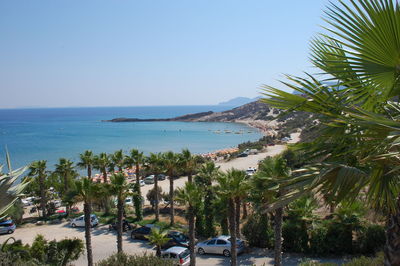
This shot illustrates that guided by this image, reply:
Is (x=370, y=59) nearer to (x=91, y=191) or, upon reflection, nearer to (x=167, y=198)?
(x=91, y=191)

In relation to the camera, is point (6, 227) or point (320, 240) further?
point (6, 227)

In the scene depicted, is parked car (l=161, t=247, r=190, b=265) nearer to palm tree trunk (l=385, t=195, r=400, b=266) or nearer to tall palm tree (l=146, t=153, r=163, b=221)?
tall palm tree (l=146, t=153, r=163, b=221)

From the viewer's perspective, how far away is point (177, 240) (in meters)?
21.6

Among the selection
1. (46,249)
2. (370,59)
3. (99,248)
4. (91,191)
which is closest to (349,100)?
(370,59)

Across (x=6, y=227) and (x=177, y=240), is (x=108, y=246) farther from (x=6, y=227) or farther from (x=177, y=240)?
(x=6, y=227)

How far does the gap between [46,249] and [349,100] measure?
18.7 metres

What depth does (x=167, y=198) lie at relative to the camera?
3422 cm

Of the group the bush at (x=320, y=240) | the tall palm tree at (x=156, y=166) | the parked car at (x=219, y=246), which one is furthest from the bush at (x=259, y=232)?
the tall palm tree at (x=156, y=166)

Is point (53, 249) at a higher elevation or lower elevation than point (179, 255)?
higher

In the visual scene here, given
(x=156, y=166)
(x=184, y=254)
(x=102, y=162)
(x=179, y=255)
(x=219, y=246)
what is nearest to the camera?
(x=179, y=255)

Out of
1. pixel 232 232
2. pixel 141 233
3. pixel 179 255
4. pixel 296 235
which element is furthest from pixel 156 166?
pixel 232 232

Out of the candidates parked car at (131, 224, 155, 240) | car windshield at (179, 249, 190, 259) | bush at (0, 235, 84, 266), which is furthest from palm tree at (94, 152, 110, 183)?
car windshield at (179, 249, 190, 259)

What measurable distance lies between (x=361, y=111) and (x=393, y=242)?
1350 millimetres

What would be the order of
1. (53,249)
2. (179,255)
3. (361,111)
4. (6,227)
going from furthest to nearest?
1. (6,227)
2. (179,255)
3. (53,249)
4. (361,111)
